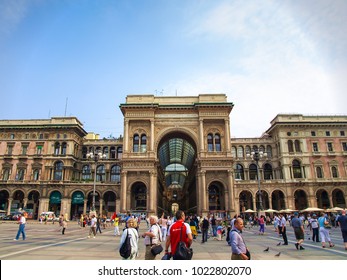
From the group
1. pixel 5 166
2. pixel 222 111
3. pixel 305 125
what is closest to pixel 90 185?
pixel 5 166

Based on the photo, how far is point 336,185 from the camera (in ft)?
191

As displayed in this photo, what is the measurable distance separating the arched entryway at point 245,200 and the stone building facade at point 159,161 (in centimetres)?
22

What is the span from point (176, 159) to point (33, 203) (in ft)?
137

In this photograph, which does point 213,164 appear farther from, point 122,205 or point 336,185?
point 336,185

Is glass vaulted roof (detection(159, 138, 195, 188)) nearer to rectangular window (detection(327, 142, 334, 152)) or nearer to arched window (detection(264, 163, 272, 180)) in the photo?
arched window (detection(264, 163, 272, 180))

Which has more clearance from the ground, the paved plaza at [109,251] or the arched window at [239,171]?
the arched window at [239,171]

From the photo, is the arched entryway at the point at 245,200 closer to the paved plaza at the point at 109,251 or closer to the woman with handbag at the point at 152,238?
the paved plaza at the point at 109,251

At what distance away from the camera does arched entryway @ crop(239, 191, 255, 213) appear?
62.9 m

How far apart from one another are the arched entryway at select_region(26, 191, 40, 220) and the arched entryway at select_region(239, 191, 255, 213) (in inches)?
1701

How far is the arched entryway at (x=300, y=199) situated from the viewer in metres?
59.9

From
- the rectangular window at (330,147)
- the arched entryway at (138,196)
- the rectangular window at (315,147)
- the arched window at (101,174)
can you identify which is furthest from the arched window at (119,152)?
the rectangular window at (330,147)

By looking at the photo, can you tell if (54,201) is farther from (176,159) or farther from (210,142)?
(176,159)

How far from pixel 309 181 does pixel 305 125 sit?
1237 cm

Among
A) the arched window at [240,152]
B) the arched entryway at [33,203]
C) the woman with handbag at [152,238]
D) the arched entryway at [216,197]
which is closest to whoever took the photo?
the woman with handbag at [152,238]
